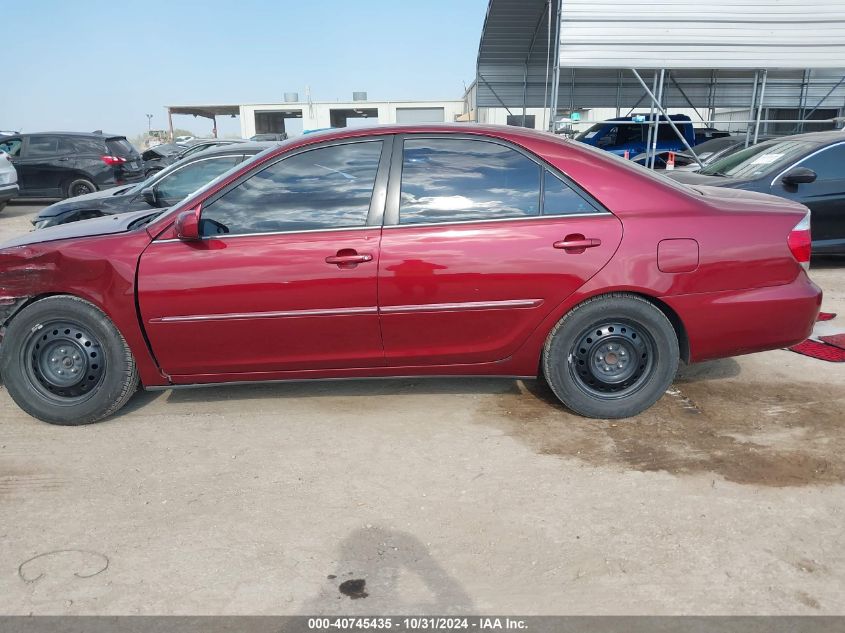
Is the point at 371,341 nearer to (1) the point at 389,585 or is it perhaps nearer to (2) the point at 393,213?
(2) the point at 393,213

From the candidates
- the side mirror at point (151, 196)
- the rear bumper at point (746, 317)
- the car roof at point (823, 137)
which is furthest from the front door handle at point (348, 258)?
the car roof at point (823, 137)

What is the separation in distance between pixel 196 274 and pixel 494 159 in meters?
1.71

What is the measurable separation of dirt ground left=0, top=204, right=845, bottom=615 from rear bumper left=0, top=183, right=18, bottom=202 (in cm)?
1069

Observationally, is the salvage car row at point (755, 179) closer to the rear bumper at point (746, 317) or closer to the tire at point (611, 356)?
the rear bumper at point (746, 317)

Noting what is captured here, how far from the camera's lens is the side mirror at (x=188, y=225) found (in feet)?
10.9

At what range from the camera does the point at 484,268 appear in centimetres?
337

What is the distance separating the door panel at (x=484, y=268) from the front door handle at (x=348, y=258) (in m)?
0.10

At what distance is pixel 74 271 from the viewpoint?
11.5 feet

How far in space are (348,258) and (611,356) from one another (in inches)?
61.0

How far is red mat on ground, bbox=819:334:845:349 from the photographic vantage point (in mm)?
4823

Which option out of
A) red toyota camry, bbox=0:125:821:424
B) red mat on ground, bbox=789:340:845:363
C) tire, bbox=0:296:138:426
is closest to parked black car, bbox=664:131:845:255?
red mat on ground, bbox=789:340:845:363

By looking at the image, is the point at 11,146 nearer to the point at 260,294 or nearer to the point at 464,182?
the point at 260,294

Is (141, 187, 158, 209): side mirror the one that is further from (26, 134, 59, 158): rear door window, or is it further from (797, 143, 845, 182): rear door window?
(26, 134, 59, 158): rear door window

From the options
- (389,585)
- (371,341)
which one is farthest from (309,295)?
(389,585)
